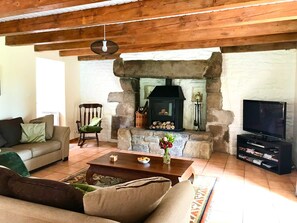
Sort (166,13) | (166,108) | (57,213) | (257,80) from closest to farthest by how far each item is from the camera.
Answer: (57,213) → (166,13) → (257,80) → (166,108)

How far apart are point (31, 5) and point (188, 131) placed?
3903mm

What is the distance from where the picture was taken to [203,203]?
2.84 meters

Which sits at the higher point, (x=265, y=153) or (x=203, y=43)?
(x=203, y=43)

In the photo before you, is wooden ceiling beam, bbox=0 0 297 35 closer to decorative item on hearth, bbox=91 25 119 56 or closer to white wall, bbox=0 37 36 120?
decorative item on hearth, bbox=91 25 119 56

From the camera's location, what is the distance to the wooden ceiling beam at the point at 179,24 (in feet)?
8.51

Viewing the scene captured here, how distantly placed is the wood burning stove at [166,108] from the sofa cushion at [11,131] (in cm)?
271

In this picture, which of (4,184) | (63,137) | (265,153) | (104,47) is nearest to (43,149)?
(63,137)

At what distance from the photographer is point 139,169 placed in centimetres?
298

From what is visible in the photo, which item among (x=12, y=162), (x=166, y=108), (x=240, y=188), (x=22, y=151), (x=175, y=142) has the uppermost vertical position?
(x=166, y=108)

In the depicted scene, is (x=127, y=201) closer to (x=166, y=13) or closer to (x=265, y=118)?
(x=166, y=13)

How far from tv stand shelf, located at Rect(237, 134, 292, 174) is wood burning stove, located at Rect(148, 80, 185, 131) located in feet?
4.46

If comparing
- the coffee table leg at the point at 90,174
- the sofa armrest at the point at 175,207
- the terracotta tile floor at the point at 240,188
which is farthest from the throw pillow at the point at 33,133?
the sofa armrest at the point at 175,207

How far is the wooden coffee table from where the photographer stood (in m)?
2.87

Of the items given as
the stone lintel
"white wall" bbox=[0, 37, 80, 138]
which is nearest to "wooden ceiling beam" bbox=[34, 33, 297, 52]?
"white wall" bbox=[0, 37, 80, 138]
